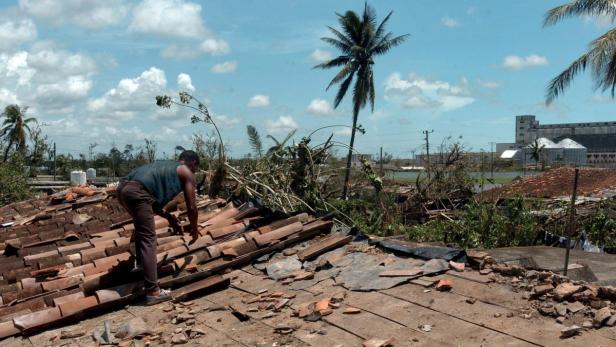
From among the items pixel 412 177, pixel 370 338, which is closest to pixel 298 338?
pixel 370 338

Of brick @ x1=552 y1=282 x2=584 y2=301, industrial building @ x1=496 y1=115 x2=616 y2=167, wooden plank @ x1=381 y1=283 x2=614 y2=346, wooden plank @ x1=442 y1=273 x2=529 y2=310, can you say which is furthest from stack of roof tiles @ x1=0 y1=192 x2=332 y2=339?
industrial building @ x1=496 y1=115 x2=616 y2=167

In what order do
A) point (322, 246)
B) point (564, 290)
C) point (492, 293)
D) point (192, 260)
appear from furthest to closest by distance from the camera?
point (322, 246) → point (192, 260) → point (492, 293) → point (564, 290)

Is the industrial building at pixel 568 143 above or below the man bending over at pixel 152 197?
above

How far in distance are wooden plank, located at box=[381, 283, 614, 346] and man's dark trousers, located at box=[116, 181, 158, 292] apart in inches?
77.7

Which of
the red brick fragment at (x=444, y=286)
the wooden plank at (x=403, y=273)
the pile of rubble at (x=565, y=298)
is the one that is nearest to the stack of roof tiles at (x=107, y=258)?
the wooden plank at (x=403, y=273)

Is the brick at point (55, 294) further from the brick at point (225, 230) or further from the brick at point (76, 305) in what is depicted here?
the brick at point (225, 230)

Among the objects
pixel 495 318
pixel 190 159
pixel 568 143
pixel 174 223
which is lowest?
pixel 495 318

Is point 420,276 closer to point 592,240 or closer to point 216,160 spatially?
point 216,160

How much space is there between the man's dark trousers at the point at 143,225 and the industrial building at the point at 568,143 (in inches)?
1287

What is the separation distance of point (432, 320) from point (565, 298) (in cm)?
89

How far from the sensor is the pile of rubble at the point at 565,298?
11.0 feet

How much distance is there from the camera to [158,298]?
186 inches

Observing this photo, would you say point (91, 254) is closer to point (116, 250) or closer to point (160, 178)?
point (116, 250)

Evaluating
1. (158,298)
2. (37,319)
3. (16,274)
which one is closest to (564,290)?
(158,298)
